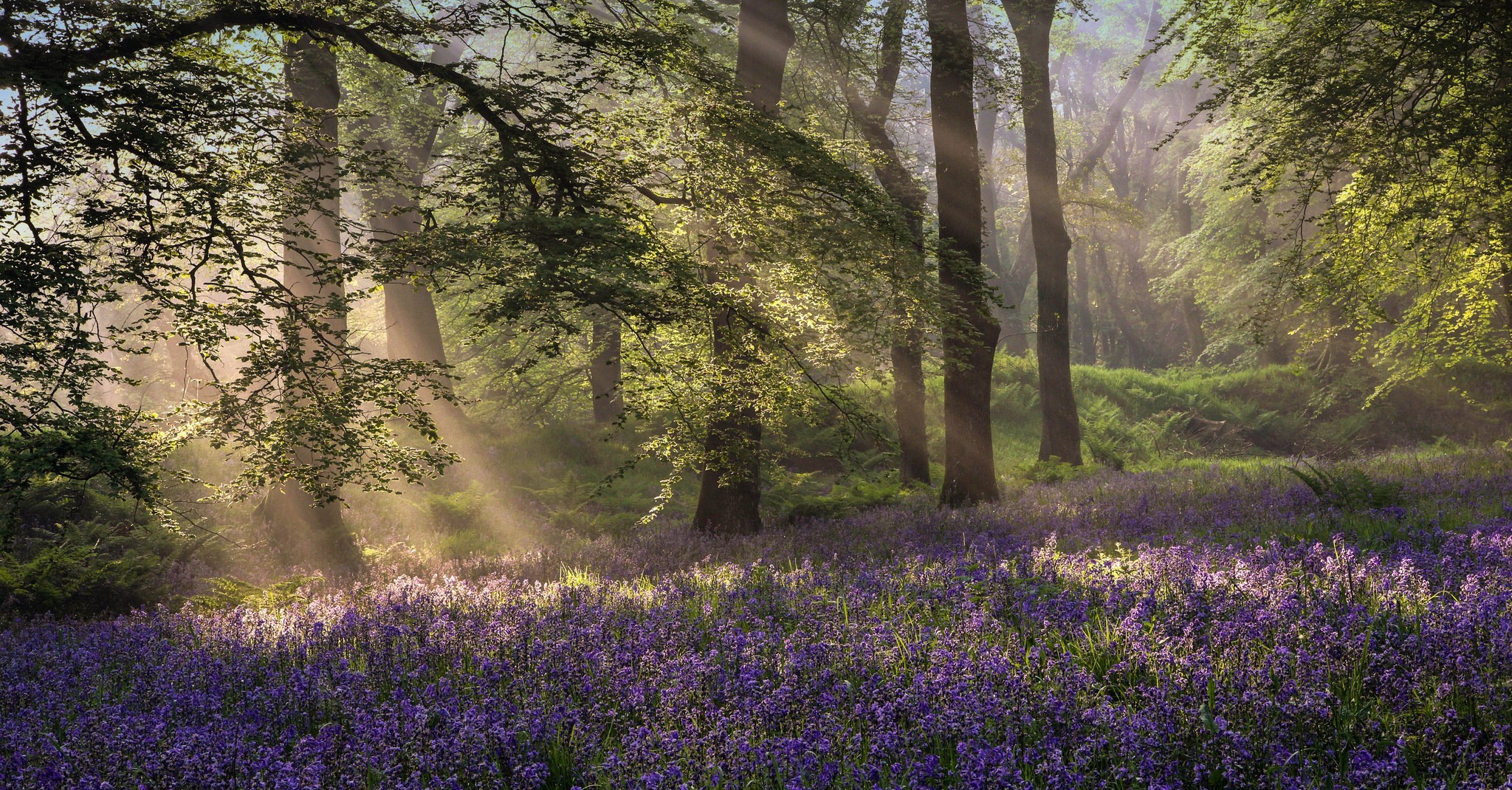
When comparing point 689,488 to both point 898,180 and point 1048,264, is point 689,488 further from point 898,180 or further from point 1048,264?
point 1048,264

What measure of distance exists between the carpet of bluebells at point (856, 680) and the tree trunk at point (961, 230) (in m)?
5.39

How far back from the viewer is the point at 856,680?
4.26 meters

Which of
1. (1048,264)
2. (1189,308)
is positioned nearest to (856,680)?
(1048,264)

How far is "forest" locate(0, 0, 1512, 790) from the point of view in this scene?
3.69 metres

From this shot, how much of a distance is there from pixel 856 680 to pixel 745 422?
22.8ft

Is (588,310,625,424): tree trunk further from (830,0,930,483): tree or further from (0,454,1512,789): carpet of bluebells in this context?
(0,454,1512,789): carpet of bluebells

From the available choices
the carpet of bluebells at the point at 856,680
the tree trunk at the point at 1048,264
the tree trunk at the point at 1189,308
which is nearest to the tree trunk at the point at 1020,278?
the tree trunk at the point at 1189,308

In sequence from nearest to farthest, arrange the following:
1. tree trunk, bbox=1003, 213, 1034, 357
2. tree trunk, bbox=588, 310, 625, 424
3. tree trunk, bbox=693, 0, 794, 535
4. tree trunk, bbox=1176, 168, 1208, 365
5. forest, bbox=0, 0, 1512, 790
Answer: forest, bbox=0, 0, 1512, 790
tree trunk, bbox=693, 0, 794, 535
tree trunk, bbox=588, 310, 625, 424
tree trunk, bbox=1176, 168, 1208, 365
tree trunk, bbox=1003, 213, 1034, 357

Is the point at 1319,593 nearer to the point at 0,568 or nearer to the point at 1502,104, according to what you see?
the point at 1502,104

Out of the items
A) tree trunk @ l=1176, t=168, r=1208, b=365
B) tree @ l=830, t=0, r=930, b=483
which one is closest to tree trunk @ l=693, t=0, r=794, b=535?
tree @ l=830, t=0, r=930, b=483

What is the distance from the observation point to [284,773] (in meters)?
3.44

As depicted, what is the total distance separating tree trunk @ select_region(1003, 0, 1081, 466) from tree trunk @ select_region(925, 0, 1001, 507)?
6.23 m

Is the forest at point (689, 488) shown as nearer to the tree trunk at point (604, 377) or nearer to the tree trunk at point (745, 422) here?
the tree trunk at point (745, 422)

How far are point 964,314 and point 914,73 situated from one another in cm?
797
